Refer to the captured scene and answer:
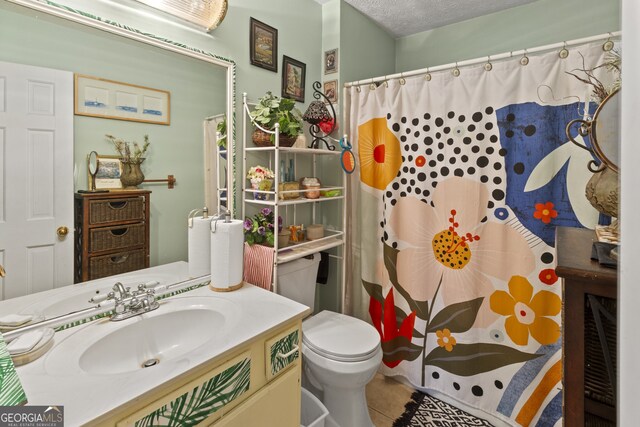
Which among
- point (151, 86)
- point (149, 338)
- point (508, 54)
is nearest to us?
→ point (149, 338)

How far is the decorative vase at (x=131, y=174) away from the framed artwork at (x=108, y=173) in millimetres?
13

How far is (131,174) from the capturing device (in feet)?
4.12

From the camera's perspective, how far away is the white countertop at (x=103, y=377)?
0.74 metres

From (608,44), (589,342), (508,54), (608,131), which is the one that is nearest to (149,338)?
(589,342)

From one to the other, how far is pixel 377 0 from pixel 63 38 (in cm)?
176

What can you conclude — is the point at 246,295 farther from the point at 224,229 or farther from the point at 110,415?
the point at 110,415

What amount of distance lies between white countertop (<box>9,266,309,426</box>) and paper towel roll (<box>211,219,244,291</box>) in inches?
10.4

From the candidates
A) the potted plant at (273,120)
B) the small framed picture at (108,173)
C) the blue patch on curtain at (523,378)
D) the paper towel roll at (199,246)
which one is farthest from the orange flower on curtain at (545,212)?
the small framed picture at (108,173)

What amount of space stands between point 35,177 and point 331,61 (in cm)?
173

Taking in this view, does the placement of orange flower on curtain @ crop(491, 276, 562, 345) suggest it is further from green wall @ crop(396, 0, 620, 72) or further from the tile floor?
green wall @ crop(396, 0, 620, 72)

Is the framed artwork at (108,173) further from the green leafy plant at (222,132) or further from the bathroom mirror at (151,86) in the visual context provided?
the green leafy plant at (222,132)

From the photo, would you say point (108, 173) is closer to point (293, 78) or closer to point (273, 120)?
point (273, 120)

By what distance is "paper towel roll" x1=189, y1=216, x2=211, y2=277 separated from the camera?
4.82 ft

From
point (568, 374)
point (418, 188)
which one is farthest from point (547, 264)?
point (568, 374)
